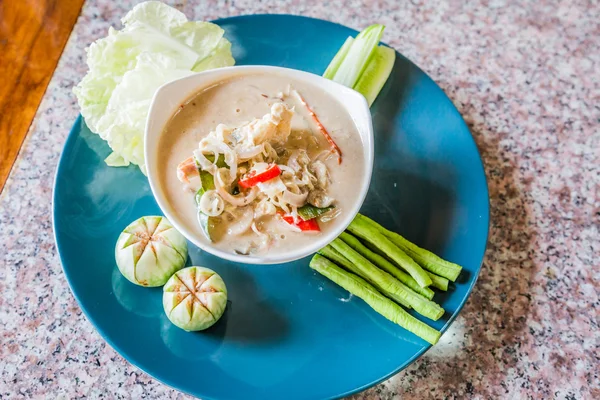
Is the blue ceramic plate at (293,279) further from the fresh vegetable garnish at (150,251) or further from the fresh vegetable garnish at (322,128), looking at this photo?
the fresh vegetable garnish at (322,128)

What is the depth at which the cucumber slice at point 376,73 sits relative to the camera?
90.7 inches

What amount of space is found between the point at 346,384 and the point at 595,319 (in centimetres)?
93

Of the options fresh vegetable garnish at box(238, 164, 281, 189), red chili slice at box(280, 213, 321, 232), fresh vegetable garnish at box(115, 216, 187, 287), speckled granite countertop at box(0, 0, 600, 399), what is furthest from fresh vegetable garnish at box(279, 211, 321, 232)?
speckled granite countertop at box(0, 0, 600, 399)

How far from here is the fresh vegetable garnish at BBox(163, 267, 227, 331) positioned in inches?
72.1

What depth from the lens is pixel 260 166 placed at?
5.91ft

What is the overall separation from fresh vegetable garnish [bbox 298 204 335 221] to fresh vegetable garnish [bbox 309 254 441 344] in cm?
23

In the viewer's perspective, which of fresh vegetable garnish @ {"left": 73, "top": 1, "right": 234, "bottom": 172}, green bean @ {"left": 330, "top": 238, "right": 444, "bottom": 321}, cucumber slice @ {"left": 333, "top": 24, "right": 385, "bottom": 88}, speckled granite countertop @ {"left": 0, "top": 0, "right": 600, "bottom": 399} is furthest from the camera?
cucumber slice @ {"left": 333, "top": 24, "right": 385, "bottom": 88}

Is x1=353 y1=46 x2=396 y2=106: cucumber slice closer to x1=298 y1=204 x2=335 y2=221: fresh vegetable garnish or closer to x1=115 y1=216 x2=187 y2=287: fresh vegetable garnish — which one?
x1=298 y1=204 x2=335 y2=221: fresh vegetable garnish

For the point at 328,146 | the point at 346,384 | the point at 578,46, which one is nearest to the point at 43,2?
the point at 328,146

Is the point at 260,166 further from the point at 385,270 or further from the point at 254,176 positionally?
the point at 385,270

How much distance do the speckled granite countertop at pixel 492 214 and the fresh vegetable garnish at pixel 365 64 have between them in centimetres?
33

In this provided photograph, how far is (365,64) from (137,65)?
0.84 meters

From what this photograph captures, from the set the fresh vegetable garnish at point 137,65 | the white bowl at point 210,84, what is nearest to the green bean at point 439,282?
the white bowl at point 210,84

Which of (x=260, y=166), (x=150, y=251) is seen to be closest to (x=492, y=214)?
(x=260, y=166)
